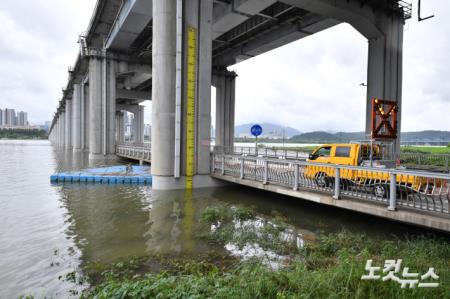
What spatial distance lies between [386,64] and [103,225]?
68.4ft

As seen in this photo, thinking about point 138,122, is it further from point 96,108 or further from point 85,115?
point 96,108

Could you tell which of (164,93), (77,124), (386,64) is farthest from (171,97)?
(77,124)

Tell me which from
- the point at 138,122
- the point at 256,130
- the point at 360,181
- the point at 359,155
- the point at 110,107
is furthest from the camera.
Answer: the point at 138,122

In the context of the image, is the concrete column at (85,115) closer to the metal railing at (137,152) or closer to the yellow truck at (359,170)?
the metal railing at (137,152)

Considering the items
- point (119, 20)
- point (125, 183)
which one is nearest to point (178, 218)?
point (125, 183)

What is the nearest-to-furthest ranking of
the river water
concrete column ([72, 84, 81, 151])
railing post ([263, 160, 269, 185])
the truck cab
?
the river water → the truck cab → railing post ([263, 160, 269, 185]) → concrete column ([72, 84, 81, 151])

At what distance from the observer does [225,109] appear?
141 feet

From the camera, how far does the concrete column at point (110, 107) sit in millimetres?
36562

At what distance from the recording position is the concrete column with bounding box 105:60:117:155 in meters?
36.6

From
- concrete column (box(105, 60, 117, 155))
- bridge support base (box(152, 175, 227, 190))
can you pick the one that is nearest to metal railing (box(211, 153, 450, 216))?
bridge support base (box(152, 175, 227, 190))

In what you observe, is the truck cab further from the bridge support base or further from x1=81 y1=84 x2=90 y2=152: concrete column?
x1=81 y1=84 x2=90 y2=152: concrete column

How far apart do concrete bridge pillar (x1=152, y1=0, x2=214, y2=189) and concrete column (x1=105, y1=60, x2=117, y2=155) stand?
22962mm

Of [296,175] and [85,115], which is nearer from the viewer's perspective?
[296,175]

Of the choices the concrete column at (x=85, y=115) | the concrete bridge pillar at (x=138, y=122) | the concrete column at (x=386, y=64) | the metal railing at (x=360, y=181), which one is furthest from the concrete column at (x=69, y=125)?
the concrete column at (x=386, y=64)
